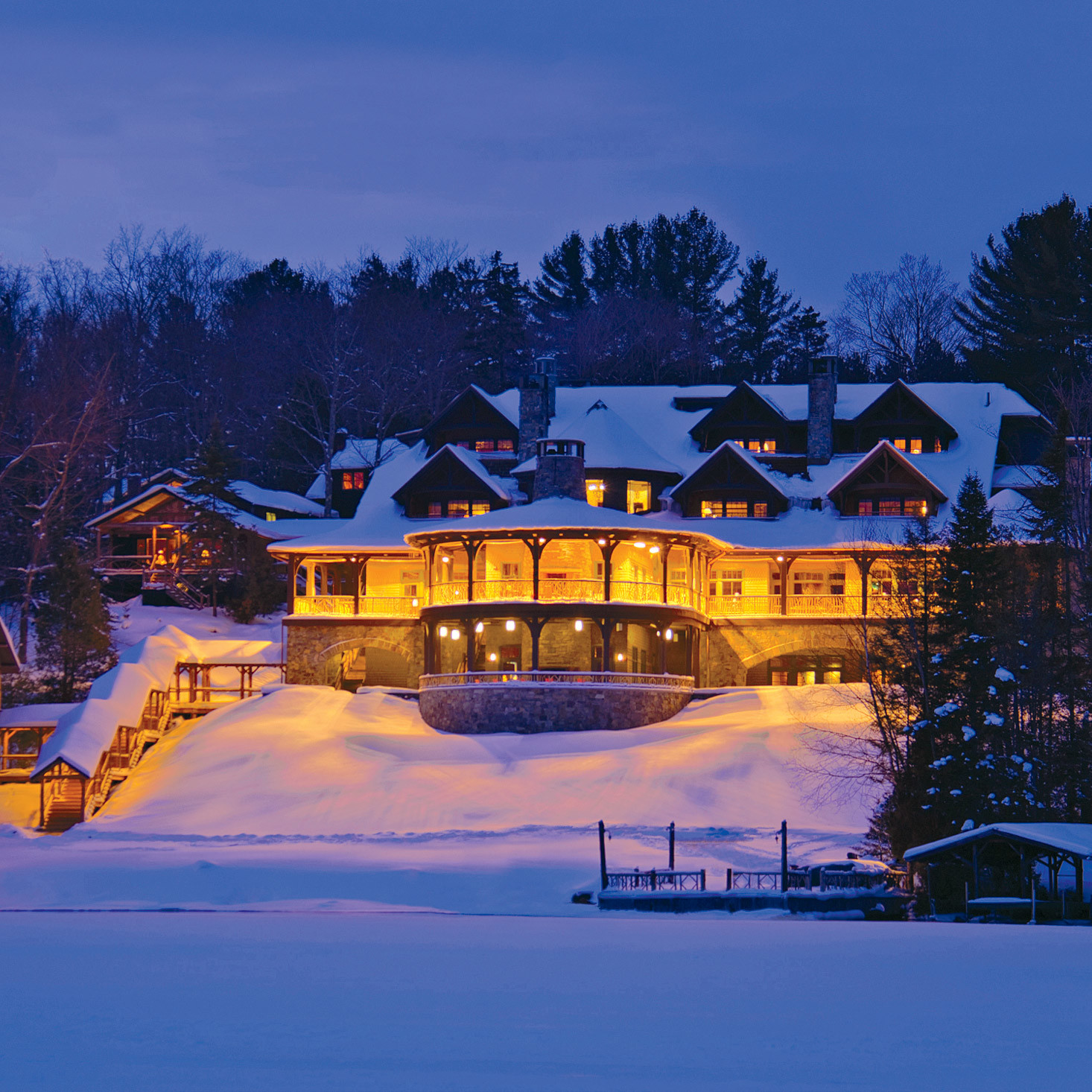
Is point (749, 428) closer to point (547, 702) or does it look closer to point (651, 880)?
point (547, 702)

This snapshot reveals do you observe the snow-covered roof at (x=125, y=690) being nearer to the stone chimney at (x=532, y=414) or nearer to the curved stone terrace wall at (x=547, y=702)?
the curved stone terrace wall at (x=547, y=702)

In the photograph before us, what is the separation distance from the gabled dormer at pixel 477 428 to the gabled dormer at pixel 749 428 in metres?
6.74

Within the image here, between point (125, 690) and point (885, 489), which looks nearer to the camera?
point (125, 690)

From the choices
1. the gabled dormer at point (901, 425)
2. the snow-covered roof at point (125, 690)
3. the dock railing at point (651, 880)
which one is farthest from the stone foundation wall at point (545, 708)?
the gabled dormer at point (901, 425)

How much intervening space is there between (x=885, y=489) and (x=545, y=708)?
50.8 ft

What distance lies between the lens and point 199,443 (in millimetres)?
63562

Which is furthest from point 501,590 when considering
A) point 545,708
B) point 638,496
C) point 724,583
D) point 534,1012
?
point 534,1012

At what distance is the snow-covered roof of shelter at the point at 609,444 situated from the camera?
50.2m

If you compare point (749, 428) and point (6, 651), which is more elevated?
point (749, 428)

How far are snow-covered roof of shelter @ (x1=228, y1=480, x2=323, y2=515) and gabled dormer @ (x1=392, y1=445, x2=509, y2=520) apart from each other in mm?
12182

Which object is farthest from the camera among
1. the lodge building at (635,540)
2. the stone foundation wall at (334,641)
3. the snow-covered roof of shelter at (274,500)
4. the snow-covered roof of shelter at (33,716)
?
the snow-covered roof of shelter at (274,500)

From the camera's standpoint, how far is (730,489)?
5012 centimetres

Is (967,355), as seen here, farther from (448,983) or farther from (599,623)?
(448,983)

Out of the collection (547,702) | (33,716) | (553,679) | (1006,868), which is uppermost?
(553,679)
